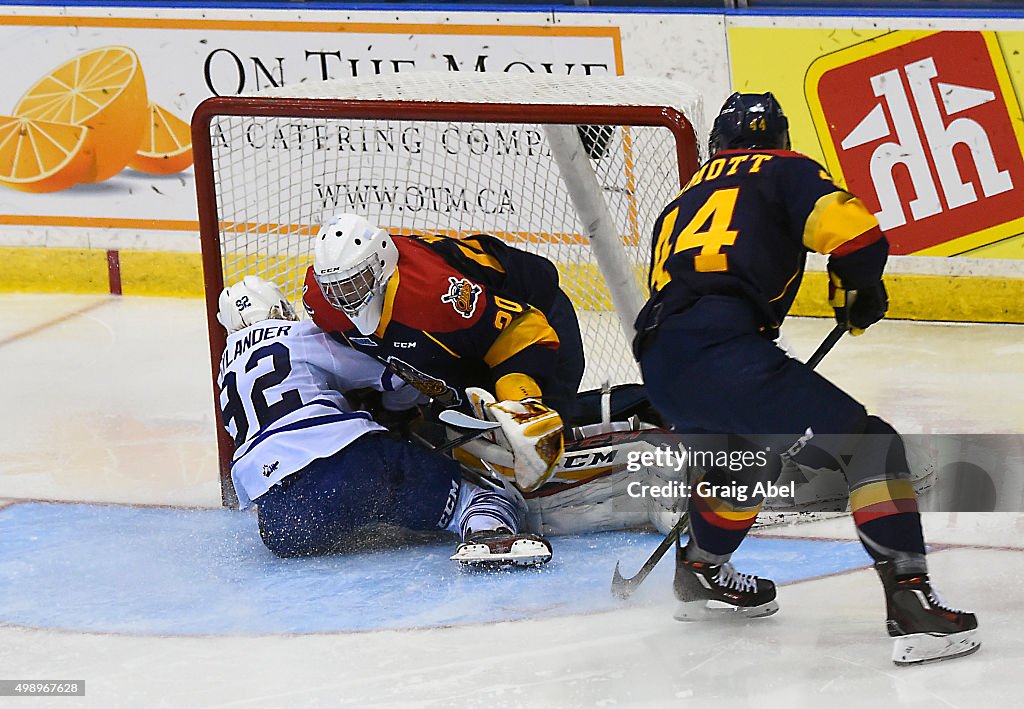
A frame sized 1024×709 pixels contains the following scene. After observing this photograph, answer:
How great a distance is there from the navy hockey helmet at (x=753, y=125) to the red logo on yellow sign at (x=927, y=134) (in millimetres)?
2273

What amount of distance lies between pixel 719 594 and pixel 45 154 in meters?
3.84

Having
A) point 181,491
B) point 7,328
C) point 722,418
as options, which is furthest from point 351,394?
point 7,328

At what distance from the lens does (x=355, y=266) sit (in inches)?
114

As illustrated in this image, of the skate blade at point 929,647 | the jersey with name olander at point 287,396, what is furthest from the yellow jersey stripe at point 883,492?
the jersey with name olander at point 287,396

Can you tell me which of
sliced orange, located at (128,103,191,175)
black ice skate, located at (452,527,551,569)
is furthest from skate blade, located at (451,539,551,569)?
sliced orange, located at (128,103,191,175)

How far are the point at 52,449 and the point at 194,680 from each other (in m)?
1.68

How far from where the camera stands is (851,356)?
4.46 m

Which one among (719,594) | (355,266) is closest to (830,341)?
(719,594)

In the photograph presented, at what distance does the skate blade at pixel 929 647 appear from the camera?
2217 mm

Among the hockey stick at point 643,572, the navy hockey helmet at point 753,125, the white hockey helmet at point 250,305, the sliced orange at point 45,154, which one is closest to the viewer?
the navy hockey helmet at point 753,125

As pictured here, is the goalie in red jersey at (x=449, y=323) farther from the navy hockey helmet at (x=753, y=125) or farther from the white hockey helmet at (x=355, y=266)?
the navy hockey helmet at (x=753, y=125)

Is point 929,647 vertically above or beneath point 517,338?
beneath

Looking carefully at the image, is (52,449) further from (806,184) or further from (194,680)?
(806,184)

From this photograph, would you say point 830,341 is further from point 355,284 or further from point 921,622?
point 355,284
